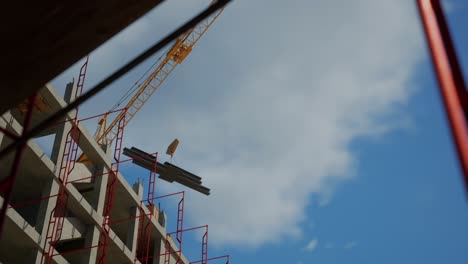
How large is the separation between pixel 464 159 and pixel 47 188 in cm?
2473

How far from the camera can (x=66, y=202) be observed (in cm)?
2605

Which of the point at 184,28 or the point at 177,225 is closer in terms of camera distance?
the point at 184,28

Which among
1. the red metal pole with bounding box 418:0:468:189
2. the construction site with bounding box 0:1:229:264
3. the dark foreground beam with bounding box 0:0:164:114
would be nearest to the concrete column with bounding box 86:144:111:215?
the construction site with bounding box 0:1:229:264

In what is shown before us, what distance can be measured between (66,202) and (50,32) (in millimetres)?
21436

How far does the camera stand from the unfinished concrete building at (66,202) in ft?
78.8

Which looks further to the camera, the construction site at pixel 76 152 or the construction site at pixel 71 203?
the construction site at pixel 71 203

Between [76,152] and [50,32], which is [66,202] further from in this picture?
[50,32]

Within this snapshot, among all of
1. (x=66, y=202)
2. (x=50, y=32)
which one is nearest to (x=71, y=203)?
(x=66, y=202)

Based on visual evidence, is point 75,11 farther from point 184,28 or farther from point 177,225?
point 177,225

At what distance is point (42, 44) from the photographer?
5.95 m

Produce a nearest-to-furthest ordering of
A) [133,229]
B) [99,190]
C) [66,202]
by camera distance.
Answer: [66,202]
[99,190]
[133,229]

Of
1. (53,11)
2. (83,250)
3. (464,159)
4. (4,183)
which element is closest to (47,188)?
(83,250)

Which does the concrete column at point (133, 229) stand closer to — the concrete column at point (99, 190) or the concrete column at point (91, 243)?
the concrete column at point (99, 190)

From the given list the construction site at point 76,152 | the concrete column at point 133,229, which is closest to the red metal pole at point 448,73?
the construction site at point 76,152
